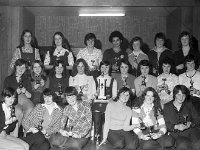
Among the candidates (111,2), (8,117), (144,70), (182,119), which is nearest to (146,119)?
(182,119)

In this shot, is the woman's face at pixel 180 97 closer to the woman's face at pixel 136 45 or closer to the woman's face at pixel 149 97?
the woman's face at pixel 149 97

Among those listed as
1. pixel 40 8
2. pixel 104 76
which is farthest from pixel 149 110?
pixel 40 8

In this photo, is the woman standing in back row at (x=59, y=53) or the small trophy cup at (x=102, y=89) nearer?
the small trophy cup at (x=102, y=89)

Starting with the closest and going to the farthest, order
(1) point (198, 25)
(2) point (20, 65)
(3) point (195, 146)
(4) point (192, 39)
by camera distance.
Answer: (3) point (195, 146), (2) point (20, 65), (4) point (192, 39), (1) point (198, 25)

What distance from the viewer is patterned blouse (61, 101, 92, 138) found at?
591 centimetres

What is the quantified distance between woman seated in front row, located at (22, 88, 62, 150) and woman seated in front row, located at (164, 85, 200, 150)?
1.68 metres

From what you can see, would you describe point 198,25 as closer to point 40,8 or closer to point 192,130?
point 192,130

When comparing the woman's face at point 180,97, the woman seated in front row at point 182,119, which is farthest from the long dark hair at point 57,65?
the woman's face at point 180,97

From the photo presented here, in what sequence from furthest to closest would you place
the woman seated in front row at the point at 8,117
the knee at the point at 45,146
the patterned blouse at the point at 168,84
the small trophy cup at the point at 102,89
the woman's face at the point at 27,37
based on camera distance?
the woman's face at the point at 27,37 → the patterned blouse at the point at 168,84 → the small trophy cup at the point at 102,89 → the knee at the point at 45,146 → the woman seated in front row at the point at 8,117

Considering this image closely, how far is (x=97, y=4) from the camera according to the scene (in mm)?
8008

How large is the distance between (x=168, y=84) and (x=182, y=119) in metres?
0.86

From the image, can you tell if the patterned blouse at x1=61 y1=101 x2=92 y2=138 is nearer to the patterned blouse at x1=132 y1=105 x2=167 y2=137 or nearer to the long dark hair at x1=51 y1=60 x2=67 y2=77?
the patterned blouse at x1=132 y1=105 x2=167 y2=137

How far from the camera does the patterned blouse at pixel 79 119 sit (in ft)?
19.4

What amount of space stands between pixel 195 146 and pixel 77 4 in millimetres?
3859
